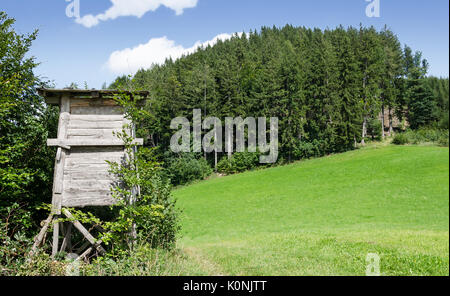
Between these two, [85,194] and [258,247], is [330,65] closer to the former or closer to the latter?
[258,247]

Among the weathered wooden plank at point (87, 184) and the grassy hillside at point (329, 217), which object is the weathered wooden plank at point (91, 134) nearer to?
the weathered wooden plank at point (87, 184)

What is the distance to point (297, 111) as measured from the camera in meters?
48.1

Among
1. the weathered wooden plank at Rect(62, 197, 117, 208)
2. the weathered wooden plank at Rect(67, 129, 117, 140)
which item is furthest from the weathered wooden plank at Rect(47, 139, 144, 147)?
the weathered wooden plank at Rect(62, 197, 117, 208)

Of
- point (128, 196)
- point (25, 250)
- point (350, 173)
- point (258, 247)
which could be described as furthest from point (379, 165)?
point (25, 250)

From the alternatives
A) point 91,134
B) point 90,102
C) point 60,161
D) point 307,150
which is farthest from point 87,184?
point 307,150

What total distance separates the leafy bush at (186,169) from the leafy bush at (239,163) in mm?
2195

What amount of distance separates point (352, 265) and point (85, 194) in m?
7.11

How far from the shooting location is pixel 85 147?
725cm

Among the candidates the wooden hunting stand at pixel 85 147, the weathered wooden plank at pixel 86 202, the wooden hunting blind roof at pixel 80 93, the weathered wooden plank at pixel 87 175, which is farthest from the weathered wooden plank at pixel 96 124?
the weathered wooden plank at pixel 86 202

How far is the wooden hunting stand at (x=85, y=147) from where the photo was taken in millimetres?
6938

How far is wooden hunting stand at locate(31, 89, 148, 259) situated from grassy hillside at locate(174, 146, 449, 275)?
3415mm

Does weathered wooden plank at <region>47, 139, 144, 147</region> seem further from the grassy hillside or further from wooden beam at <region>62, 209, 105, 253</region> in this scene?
the grassy hillside

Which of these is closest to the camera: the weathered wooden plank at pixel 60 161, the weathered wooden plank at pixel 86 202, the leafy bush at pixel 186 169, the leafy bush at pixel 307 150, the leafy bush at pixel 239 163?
the weathered wooden plank at pixel 60 161

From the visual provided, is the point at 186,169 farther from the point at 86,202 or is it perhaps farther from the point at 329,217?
the point at 86,202
